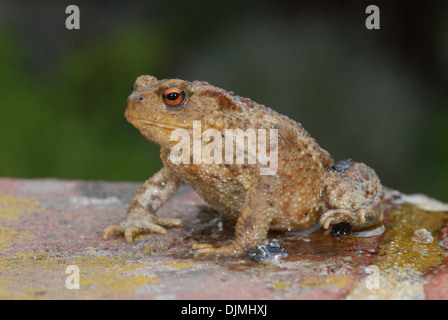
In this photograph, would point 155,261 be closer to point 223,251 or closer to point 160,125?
point 223,251

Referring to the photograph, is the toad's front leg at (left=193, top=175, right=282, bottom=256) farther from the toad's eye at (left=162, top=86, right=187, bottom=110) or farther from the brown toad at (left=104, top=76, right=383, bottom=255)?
the toad's eye at (left=162, top=86, right=187, bottom=110)

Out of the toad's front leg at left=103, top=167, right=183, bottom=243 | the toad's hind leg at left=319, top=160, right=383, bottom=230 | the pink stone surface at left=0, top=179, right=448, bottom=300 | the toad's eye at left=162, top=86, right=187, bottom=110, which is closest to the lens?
the pink stone surface at left=0, top=179, right=448, bottom=300

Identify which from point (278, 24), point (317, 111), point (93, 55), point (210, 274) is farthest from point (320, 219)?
point (93, 55)

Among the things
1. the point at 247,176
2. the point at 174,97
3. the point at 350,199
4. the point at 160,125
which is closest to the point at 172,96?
the point at 174,97

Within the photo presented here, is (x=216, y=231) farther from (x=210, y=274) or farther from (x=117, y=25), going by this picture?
(x=117, y=25)

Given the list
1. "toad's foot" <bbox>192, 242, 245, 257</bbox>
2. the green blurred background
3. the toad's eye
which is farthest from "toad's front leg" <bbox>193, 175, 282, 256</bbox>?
the green blurred background

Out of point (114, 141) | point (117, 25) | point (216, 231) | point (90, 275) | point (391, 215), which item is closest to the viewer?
point (90, 275)

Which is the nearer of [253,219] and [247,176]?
[253,219]

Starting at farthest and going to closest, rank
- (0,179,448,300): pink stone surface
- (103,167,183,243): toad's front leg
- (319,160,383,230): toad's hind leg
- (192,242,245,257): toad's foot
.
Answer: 1. (103,167,183,243): toad's front leg
2. (319,160,383,230): toad's hind leg
3. (192,242,245,257): toad's foot
4. (0,179,448,300): pink stone surface
